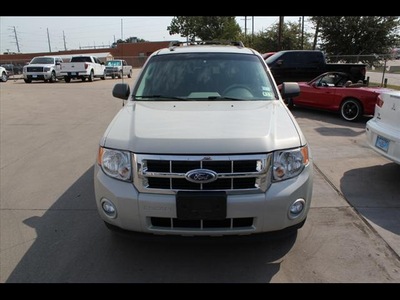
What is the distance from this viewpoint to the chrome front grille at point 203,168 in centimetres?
271

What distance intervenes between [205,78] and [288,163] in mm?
1771

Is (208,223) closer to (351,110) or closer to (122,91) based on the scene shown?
(122,91)

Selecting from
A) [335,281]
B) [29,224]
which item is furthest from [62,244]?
[335,281]

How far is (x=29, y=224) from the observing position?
3889 mm

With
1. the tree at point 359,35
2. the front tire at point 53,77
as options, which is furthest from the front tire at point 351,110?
the front tire at point 53,77

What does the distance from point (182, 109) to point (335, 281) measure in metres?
2.06

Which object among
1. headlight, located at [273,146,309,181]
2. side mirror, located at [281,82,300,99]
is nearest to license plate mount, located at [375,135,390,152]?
side mirror, located at [281,82,300,99]

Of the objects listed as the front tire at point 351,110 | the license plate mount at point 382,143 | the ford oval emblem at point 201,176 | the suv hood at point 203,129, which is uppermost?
the suv hood at point 203,129

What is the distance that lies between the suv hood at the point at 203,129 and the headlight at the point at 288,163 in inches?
2.5

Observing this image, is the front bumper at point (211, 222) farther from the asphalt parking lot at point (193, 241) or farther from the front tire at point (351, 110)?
the front tire at point (351, 110)

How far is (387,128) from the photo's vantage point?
4.83 m

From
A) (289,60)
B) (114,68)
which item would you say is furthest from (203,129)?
(114,68)

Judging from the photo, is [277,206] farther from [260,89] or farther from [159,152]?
[260,89]
